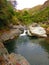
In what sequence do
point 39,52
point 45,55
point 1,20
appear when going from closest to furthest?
point 45,55
point 39,52
point 1,20

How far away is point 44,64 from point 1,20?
74.4 feet

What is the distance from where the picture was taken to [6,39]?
42625 millimetres

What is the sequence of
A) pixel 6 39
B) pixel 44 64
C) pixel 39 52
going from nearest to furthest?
1. pixel 44 64
2. pixel 39 52
3. pixel 6 39

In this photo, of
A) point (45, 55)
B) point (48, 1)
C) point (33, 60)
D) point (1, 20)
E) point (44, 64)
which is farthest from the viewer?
point (48, 1)

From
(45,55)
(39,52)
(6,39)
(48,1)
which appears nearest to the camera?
(45,55)

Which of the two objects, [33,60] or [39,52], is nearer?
[33,60]

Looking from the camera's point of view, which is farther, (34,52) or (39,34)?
(39,34)

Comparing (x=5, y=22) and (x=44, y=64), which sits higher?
(x=5, y=22)

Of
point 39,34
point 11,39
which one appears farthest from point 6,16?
point 39,34

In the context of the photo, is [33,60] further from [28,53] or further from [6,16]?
[6,16]

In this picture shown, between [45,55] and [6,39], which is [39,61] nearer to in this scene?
[45,55]

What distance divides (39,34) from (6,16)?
8.42m

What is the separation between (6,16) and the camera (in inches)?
1807

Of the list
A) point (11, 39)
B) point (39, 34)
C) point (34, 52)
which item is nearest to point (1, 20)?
point (11, 39)
